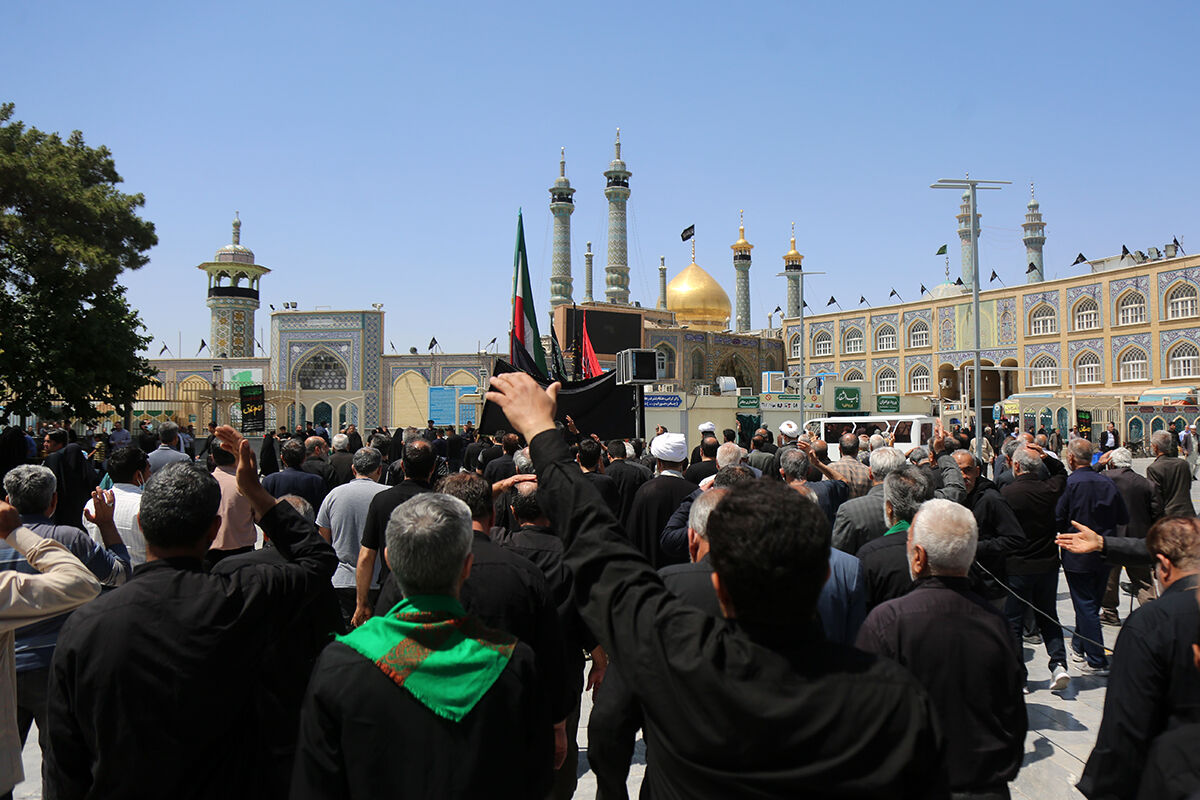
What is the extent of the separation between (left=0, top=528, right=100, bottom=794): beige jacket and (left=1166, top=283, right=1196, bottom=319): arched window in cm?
4362

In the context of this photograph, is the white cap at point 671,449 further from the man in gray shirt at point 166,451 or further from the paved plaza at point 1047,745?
the man in gray shirt at point 166,451

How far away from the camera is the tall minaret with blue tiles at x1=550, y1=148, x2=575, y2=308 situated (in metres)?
50.3

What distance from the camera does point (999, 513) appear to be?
213 inches

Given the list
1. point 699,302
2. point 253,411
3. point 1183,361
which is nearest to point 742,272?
point 699,302

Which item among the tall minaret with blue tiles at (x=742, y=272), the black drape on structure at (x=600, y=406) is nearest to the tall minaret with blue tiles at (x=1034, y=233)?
the tall minaret with blue tiles at (x=742, y=272)

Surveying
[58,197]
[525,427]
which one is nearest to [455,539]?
[525,427]

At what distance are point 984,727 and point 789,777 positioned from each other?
1456 millimetres

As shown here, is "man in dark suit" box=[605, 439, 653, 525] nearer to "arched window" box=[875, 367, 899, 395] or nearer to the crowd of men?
the crowd of men

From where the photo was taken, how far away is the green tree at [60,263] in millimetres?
16375

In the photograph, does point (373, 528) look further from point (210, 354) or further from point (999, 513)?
point (210, 354)

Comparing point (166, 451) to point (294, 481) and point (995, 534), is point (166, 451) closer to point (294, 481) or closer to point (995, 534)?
point (294, 481)

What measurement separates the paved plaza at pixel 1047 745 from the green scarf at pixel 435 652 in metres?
2.54

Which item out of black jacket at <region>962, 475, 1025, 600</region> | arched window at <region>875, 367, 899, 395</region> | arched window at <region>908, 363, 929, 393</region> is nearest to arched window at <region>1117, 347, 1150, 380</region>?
arched window at <region>908, 363, 929, 393</region>

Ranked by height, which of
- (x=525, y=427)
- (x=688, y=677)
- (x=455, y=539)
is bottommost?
(x=688, y=677)
